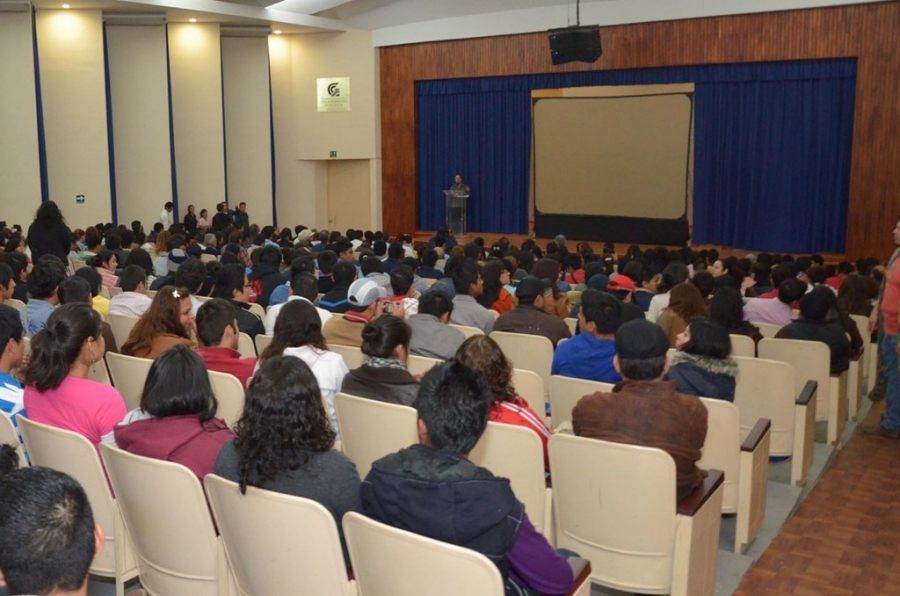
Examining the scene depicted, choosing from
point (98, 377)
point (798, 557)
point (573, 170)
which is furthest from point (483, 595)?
point (573, 170)

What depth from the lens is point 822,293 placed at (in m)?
5.12

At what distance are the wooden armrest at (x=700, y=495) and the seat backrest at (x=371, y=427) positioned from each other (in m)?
0.94

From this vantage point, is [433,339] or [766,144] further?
[766,144]

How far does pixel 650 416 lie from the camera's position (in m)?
3.02

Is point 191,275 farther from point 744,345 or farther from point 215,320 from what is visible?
point 744,345

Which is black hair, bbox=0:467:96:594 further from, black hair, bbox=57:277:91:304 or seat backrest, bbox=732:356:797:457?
black hair, bbox=57:277:91:304

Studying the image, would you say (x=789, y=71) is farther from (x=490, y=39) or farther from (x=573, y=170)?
(x=490, y=39)

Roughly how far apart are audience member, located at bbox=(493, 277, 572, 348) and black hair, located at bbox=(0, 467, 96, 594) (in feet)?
12.5

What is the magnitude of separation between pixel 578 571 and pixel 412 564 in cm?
56

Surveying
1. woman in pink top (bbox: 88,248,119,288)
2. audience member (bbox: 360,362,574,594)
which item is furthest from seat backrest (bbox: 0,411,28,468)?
woman in pink top (bbox: 88,248,119,288)

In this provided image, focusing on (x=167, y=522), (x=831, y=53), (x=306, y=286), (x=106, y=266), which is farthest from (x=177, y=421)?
(x=831, y=53)

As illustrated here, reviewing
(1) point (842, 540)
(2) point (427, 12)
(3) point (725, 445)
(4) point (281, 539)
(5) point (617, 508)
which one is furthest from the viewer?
(2) point (427, 12)

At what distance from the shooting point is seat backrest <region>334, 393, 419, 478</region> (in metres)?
3.19

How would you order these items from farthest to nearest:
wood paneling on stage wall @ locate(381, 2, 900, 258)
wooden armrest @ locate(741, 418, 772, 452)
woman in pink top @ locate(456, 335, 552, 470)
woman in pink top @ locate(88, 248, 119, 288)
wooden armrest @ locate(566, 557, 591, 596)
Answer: wood paneling on stage wall @ locate(381, 2, 900, 258) → woman in pink top @ locate(88, 248, 119, 288) → wooden armrest @ locate(741, 418, 772, 452) → woman in pink top @ locate(456, 335, 552, 470) → wooden armrest @ locate(566, 557, 591, 596)
